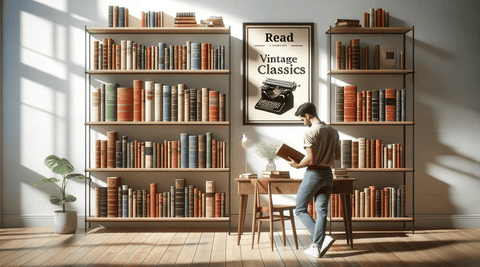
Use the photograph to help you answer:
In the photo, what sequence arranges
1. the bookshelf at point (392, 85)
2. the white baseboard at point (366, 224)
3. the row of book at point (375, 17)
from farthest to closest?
the white baseboard at point (366, 224)
the row of book at point (375, 17)
the bookshelf at point (392, 85)

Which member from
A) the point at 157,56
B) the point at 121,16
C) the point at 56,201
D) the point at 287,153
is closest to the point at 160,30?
the point at 157,56

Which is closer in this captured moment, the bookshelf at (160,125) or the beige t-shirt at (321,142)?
the beige t-shirt at (321,142)

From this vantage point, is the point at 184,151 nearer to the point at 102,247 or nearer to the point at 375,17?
the point at 102,247

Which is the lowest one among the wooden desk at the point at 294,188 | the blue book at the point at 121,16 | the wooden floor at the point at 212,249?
the wooden floor at the point at 212,249

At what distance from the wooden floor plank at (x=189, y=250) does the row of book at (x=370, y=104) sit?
2252 mm

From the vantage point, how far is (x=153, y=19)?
17.6 ft

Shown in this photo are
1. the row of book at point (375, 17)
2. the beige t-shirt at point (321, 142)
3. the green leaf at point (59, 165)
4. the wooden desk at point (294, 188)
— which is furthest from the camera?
the row of book at point (375, 17)

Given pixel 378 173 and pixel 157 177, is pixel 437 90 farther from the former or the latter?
pixel 157 177

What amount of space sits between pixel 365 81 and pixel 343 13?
94 cm

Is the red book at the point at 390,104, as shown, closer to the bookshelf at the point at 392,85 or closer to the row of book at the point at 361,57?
the bookshelf at the point at 392,85

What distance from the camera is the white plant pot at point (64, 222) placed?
5.14 meters

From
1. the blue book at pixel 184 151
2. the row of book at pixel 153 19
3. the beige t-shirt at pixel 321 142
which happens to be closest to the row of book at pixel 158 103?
the blue book at pixel 184 151

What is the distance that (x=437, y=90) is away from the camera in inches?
222

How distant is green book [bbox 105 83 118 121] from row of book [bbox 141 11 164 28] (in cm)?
87
